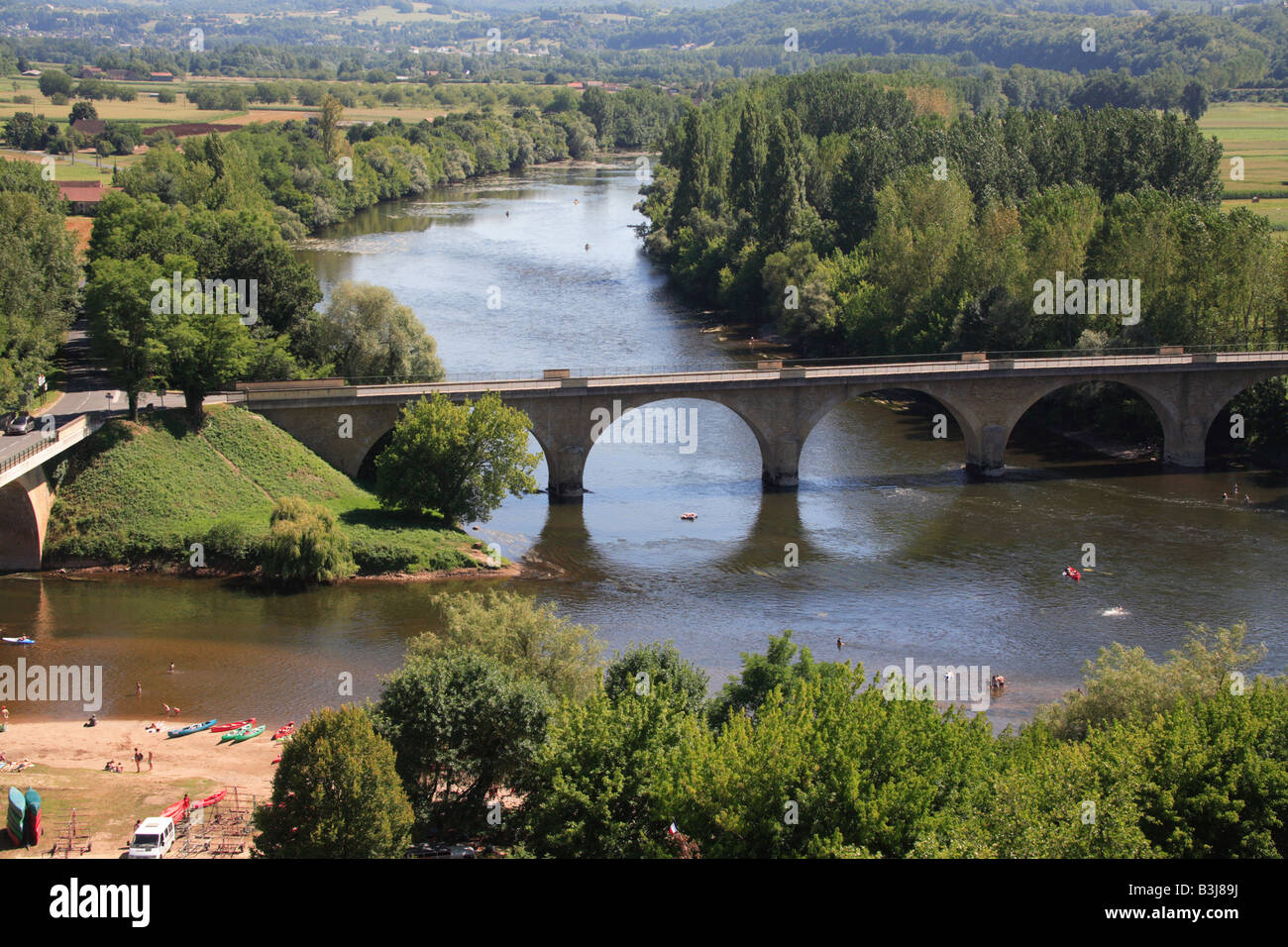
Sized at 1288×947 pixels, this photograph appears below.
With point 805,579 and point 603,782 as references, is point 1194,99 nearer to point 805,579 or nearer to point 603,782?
point 805,579

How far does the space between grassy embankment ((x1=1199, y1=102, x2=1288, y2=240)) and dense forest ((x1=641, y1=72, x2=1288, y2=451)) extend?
17.4 metres

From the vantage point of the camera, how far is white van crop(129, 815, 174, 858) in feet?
115

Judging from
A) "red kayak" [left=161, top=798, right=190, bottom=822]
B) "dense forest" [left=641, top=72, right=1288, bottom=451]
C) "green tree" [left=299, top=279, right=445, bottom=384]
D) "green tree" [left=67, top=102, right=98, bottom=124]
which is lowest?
"red kayak" [left=161, top=798, right=190, bottom=822]

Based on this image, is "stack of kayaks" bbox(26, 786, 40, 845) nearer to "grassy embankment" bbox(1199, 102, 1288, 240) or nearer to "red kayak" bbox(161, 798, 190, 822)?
"red kayak" bbox(161, 798, 190, 822)

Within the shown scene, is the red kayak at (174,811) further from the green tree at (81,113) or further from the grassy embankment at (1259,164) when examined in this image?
the green tree at (81,113)

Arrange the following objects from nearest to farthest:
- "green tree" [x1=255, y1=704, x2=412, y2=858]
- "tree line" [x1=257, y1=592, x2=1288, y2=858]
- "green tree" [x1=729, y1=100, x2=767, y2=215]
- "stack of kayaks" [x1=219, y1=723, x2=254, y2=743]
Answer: "tree line" [x1=257, y1=592, x2=1288, y2=858], "green tree" [x1=255, y1=704, x2=412, y2=858], "stack of kayaks" [x1=219, y1=723, x2=254, y2=743], "green tree" [x1=729, y1=100, x2=767, y2=215]

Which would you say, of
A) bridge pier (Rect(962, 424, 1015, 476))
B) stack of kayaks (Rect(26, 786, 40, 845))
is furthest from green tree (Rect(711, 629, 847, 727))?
bridge pier (Rect(962, 424, 1015, 476))

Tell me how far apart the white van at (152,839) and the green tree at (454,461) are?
3008cm

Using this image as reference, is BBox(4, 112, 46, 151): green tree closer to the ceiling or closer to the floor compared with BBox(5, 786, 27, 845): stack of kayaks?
closer to the ceiling

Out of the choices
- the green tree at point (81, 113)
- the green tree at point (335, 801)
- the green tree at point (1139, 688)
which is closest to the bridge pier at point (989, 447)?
the green tree at point (1139, 688)

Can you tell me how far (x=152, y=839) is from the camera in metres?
35.4

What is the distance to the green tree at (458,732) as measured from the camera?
36125mm

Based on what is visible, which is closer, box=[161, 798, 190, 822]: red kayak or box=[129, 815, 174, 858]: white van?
box=[129, 815, 174, 858]: white van
